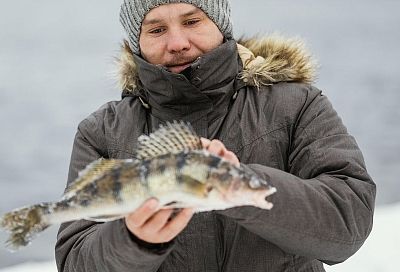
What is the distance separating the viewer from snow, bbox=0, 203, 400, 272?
451cm

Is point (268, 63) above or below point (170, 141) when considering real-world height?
below

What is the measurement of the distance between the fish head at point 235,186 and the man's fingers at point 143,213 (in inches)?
7.2

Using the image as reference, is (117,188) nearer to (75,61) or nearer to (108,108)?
(108,108)

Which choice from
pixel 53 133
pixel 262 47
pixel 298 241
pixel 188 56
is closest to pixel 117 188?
pixel 298 241

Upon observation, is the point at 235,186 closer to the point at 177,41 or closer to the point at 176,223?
the point at 176,223

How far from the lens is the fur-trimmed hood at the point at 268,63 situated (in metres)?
2.81

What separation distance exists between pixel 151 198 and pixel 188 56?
1007 millimetres

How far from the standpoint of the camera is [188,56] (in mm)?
2684

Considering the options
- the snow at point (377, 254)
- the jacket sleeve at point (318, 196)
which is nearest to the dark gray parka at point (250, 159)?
the jacket sleeve at point (318, 196)

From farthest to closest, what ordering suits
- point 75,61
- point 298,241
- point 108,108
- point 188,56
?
point 75,61, point 108,108, point 188,56, point 298,241

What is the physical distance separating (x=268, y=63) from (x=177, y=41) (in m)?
0.44

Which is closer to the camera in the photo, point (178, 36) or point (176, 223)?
point (176, 223)

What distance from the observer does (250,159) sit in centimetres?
259

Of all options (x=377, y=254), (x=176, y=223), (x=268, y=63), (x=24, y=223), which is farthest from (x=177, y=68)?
(x=377, y=254)
